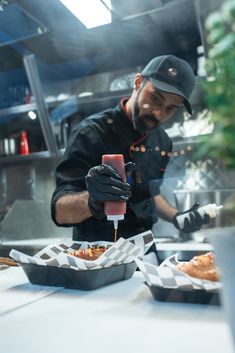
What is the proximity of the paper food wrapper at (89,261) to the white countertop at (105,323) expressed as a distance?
64 mm

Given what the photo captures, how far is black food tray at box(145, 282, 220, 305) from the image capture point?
783 millimetres

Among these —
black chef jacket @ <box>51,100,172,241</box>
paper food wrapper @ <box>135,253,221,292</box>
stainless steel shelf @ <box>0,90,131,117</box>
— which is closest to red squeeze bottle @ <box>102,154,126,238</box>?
black chef jacket @ <box>51,100,172,241</box>

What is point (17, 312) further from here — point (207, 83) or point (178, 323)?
point (207, 83)

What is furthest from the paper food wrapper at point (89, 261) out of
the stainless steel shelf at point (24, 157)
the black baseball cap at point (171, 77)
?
the stainless steel shelf at point (24, 157)

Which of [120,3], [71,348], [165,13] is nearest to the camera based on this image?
[71,348]

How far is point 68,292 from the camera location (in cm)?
96

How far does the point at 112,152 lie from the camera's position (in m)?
1.46

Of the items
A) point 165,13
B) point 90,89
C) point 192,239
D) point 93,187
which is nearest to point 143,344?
point 93,187

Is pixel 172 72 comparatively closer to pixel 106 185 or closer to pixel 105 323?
pixel 106 185

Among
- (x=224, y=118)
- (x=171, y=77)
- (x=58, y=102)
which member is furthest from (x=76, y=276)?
(x=58, y=102)

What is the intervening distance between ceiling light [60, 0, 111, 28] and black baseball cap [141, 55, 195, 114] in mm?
378

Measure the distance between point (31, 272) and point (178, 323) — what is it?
46 cm

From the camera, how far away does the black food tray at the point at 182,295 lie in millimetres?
783

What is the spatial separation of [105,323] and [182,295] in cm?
18
